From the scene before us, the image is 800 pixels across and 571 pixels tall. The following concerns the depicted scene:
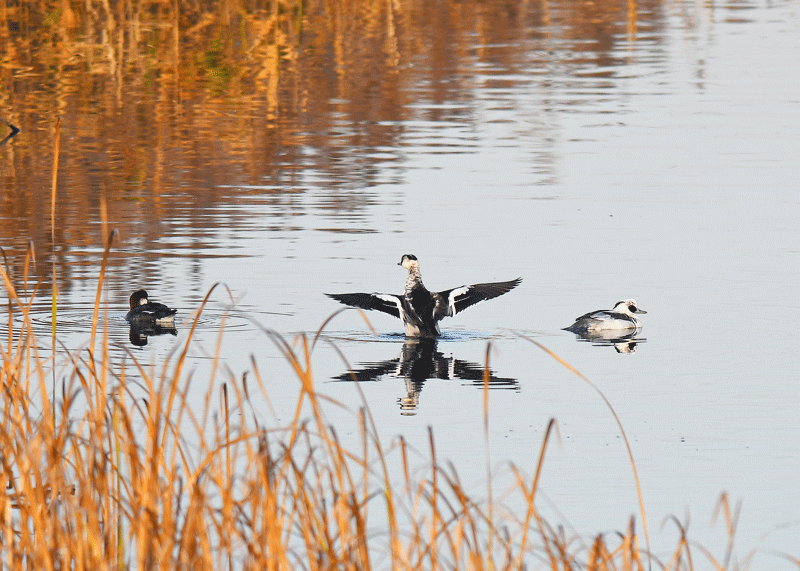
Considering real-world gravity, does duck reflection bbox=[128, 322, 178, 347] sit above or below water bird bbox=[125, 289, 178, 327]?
below

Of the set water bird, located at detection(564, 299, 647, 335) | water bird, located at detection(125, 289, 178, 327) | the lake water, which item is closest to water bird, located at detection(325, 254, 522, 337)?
the lake water

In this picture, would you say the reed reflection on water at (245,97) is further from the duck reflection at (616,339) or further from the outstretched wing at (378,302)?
the duck reflection at (616,339)

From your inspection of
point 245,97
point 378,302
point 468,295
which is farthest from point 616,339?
point 245,97

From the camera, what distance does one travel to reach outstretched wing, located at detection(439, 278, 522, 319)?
1038 centimetres

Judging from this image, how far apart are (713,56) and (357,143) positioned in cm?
986

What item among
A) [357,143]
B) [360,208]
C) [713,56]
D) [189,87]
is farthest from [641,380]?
[713,56]

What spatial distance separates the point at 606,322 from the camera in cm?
987

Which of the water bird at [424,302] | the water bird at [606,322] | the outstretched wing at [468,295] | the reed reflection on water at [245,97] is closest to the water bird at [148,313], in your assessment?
the reed reflection on water at [245,97]

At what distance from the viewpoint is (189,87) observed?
2227 centimetres

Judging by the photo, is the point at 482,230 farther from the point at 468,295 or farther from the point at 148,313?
the point at 148,313

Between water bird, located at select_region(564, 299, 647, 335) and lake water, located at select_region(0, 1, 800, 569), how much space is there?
0.14 meters

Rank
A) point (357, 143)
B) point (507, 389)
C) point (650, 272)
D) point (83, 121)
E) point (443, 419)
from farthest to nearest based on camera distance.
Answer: point (83, 121), point (357, 143), point (650, 272), point (507, 389), point (443, 419)

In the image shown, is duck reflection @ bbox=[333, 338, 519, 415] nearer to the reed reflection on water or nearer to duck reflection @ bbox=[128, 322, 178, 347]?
duck reflection @ bbox=[128, 322, 178, 347]

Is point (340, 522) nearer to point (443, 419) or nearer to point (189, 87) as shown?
point (443, 419)
